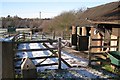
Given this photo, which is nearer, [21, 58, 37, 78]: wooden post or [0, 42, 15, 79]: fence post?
[0, 42, 15, 79]: fence post

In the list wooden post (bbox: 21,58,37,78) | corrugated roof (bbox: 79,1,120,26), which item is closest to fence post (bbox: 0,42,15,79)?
wooden post (bbox: 21,58,37,78)

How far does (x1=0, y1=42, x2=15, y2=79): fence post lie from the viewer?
17.9ft

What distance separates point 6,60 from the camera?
5.53 m

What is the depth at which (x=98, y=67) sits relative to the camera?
7.68 meters

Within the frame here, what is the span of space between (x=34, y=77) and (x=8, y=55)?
109 cm

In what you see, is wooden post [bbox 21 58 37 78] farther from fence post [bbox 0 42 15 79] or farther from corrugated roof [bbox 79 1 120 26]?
corrugated roof [bbox 79 1 120 26]

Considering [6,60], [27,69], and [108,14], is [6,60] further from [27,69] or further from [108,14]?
[108,14]

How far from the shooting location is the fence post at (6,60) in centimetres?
547

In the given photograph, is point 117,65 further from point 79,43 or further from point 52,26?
point 52,26

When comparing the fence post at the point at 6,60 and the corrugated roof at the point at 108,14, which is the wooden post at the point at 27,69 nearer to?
the fence post at the point at 6,60

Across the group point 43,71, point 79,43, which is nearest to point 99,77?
point 43,71

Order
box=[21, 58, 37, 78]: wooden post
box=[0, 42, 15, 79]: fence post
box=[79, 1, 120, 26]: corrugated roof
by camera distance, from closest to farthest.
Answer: box=[0, 42, 15, 79]: fence post → box=[21, 58, 37, 78]: wooden post → box=[79, 1, 120, 26]: corrugated roof

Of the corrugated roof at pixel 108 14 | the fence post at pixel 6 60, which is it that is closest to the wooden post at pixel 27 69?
the fence post at pixel 6 60

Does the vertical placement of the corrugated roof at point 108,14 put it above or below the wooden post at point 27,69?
above
